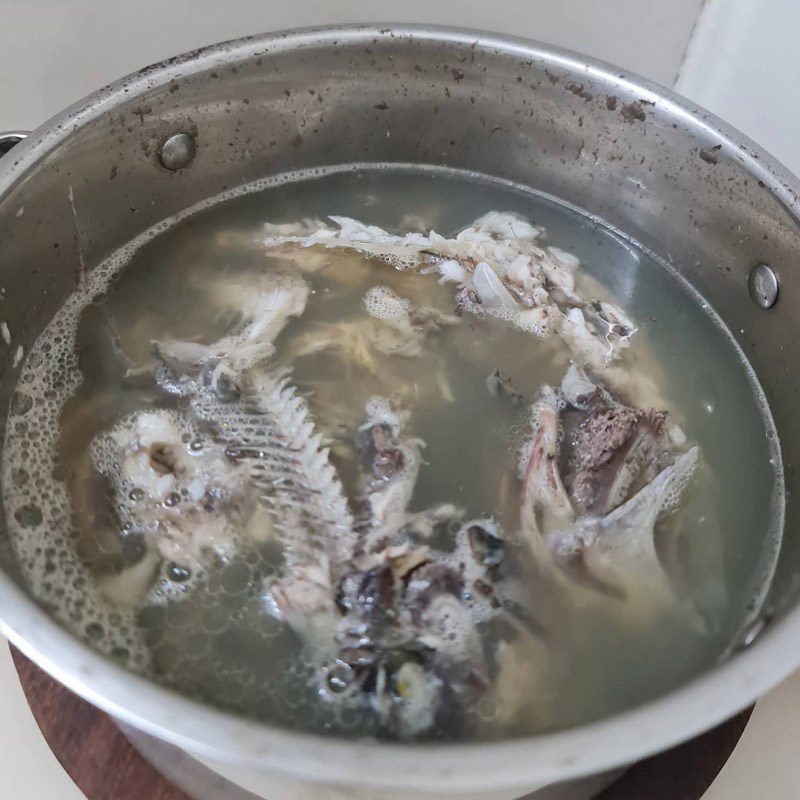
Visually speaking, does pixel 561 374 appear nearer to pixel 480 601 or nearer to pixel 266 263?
pixel 480 601

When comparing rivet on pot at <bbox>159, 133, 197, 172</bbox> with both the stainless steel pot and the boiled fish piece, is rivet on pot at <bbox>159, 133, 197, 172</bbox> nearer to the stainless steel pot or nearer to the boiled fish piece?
the stainless steel pot

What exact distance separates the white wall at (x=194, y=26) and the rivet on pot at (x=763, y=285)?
0.55m

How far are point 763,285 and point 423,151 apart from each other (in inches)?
22.2

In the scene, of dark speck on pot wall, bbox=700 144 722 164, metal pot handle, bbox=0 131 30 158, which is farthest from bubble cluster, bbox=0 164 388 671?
dark speck on pot wall, bbox=700 144 722 164

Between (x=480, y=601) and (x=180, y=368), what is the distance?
499mm

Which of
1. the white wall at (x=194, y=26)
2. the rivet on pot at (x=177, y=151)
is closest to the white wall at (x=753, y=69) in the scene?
the white wall at (x=194, y=26)

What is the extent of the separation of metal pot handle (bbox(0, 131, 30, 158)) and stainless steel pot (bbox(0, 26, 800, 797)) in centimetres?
9

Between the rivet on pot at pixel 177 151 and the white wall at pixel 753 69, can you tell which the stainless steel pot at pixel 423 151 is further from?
the white wall at pixel 753 69

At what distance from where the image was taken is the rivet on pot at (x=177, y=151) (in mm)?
1173

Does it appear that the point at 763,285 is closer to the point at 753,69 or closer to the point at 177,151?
the point at 753,69

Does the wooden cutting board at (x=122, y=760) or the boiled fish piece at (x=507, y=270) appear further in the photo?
the boiled fish piece at (x=507, y=270)

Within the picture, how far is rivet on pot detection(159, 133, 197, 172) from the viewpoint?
1173 millimetres

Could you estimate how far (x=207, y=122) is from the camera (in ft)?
3.88

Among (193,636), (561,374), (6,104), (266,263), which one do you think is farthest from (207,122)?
(193,636)
